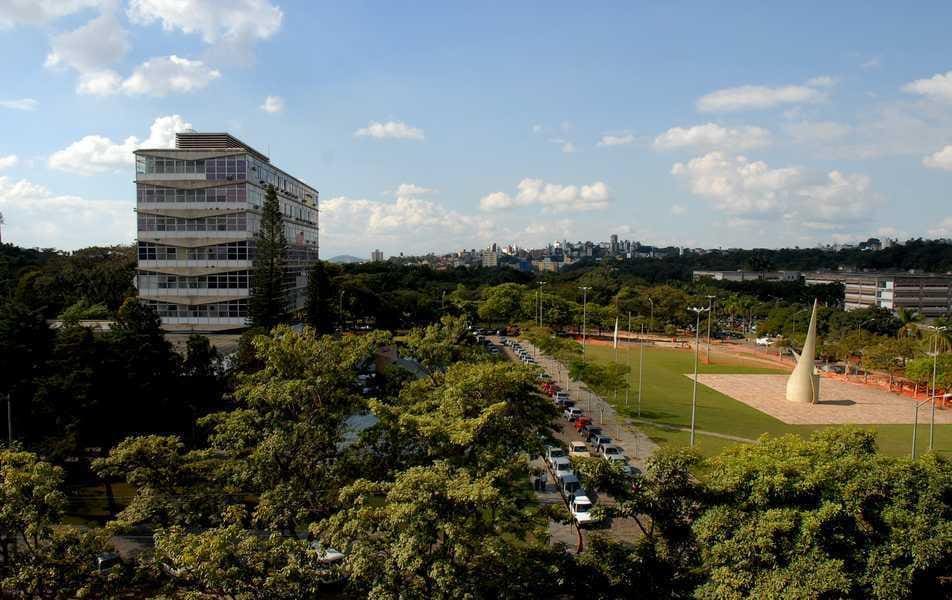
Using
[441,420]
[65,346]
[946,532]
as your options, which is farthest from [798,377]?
[65,346]

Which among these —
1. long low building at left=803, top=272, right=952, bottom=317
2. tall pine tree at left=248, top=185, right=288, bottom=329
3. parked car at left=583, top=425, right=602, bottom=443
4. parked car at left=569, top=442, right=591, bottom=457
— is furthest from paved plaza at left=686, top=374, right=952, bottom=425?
long low building at left=803, top=272, right=952, bottom=317

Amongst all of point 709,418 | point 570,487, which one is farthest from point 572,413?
point 570,487

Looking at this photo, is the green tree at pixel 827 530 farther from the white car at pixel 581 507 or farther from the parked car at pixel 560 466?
the parked car at pixel 560 466

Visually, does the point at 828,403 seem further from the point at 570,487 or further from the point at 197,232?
the point at 197,232

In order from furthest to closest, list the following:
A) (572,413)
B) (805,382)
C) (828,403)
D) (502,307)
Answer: (502,307) → (828,403) → (805,382) → (572,413)

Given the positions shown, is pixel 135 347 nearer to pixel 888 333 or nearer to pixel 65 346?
pixel 65 346

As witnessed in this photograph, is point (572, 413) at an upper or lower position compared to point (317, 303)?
lower

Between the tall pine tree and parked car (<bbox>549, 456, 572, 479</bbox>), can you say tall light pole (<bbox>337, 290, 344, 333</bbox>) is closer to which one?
the tall pine tree

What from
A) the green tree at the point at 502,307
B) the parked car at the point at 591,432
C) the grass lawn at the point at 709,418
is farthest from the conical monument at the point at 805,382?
the green tree at the point at 502,307
